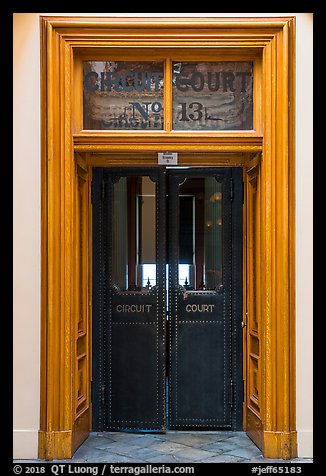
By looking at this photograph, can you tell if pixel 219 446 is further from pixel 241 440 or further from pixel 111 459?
pixel 111 459

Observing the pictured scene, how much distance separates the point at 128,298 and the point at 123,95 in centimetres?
203

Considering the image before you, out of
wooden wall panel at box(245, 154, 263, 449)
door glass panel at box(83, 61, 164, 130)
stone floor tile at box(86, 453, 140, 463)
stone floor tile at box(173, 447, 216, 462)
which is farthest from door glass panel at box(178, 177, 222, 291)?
stone floor tile at box(86, 453, 140, 463)

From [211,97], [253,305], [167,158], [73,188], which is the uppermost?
[211,97]

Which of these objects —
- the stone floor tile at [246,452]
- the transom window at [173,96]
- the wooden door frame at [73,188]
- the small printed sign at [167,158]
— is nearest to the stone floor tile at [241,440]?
the stone floor tile at [246,452]

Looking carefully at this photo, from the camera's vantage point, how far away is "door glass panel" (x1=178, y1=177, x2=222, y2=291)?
7.06 m

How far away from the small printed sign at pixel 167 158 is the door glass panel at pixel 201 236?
2.03 feet

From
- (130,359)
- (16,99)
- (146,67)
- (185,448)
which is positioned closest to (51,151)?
(16,99)

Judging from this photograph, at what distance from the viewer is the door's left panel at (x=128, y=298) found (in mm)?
6977

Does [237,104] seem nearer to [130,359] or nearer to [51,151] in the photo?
[51,151]

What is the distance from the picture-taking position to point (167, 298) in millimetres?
7035

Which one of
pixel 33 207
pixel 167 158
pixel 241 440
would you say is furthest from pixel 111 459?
pixel 167 158

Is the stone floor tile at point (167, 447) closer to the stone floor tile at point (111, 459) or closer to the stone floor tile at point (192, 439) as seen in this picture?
the stone floor tile at point (192, 439)

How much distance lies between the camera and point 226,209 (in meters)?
7.07

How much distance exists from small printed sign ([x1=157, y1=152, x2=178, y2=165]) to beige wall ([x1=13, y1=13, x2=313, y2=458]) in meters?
1.15
